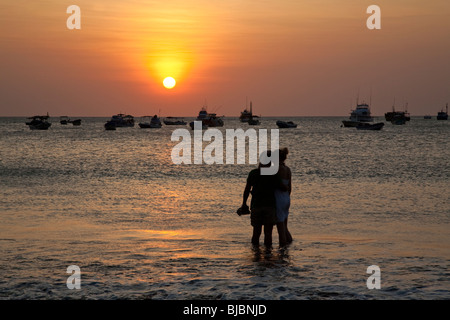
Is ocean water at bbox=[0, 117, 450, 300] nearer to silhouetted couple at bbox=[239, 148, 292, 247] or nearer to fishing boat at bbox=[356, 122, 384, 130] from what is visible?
silhouetted couple at bbox=[239, 148, 292, 247]

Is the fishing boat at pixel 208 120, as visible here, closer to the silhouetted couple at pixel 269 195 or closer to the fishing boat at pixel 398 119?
the fishing boat at pixel 398 119

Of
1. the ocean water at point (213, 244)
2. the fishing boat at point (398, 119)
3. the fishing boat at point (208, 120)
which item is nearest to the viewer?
the ocean water at point (213, 244)

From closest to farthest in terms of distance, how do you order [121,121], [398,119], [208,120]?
[208,120]
[121,121]
[398,119]

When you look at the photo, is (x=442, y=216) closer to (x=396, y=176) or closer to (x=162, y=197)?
(x=162, y=197)

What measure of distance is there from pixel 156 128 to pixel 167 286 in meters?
153

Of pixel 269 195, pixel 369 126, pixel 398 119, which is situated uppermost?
pixel 398 119

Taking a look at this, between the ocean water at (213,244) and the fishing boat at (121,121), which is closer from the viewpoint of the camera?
the ocean water at (213,244)

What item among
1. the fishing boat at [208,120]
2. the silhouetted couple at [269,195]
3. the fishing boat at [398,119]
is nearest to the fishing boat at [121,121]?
the fishing boat at [208,120]

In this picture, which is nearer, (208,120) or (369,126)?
(369,126)

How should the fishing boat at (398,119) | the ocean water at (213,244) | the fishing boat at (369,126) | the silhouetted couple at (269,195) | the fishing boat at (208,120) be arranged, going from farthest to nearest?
the fishing boat at (398,119) → the fishing boat at (208,120) → the fishing boat at (369,126) → the silhouetted couple at (269,195) → the ocean water at (213,244)

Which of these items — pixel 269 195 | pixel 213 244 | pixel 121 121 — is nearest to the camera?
pixel 269 195

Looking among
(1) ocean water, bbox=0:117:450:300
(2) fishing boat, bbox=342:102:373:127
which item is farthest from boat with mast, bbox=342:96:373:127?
(1) ocean water, bbox=0:117:450:300

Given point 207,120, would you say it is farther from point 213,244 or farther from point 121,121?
point 213,244

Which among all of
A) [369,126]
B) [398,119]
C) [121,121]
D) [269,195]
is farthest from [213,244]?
[398,119]
